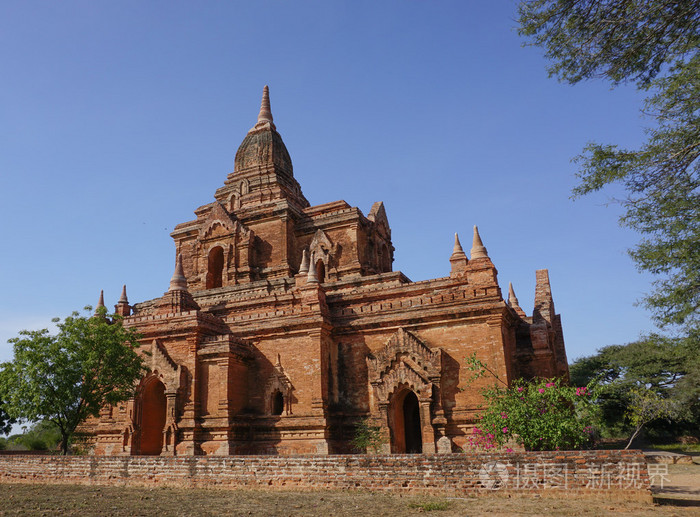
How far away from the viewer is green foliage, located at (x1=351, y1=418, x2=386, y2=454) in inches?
701

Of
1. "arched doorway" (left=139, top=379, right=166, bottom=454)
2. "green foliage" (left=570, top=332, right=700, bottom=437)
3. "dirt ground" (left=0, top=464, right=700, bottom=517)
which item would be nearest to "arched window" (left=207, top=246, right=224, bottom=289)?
"arched doorway" (left=139, top=379, right=166, bottom=454)

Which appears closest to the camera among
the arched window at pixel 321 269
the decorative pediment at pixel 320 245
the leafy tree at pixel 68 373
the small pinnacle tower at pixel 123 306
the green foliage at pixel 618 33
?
the green foliage at pixel 618 33

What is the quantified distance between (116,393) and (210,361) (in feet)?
10.6

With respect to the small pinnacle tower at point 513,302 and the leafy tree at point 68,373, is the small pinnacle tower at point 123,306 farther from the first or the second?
the small pinnacle tower at point 513,302

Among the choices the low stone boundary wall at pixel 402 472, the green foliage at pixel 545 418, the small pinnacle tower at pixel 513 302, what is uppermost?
the small pinnacle tower at pixel 513 302

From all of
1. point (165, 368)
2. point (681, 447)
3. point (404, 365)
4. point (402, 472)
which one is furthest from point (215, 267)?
point (681, 447)

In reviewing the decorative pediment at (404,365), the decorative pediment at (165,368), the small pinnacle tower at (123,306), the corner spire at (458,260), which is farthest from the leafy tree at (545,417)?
the small pinnacle tower at (123,306)

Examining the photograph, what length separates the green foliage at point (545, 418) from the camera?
12.6 m

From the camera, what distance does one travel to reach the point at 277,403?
19.8 m

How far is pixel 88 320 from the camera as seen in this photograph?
741 inches

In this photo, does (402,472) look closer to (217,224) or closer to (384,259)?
(384,259)

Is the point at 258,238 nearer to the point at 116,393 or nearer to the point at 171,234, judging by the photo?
the point at 171,234

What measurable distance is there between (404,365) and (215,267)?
585 inches

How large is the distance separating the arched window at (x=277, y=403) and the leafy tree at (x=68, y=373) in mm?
4905
